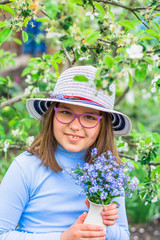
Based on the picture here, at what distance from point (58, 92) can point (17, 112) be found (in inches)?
33.2

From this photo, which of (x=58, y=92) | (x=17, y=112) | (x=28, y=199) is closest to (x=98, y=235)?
(x=28, y=199)

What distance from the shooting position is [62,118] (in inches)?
59.9

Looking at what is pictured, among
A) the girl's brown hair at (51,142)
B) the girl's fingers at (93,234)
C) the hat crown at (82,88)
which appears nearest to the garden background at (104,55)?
the hat crown at (82,88)

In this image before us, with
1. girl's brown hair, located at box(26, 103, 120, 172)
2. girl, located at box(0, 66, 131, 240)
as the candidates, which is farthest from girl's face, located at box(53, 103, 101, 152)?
girl's brown hair, located at box(26, 103, 120, 172)

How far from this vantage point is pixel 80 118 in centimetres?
151

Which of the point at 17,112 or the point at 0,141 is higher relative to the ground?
the point at 17,112

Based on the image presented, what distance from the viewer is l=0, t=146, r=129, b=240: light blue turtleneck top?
1.46 m

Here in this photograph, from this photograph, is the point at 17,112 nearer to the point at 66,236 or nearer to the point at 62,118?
the point at 62,118

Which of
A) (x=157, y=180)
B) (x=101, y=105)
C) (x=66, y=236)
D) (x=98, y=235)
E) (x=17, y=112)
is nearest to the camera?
(x=98, y=235)

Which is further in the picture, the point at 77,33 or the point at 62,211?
the point at 62,211

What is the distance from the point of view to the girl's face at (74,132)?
150cm

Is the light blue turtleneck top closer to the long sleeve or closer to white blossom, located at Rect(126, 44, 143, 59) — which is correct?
the long sleeve

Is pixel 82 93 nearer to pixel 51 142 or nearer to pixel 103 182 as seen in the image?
Answer: pixel 51 142

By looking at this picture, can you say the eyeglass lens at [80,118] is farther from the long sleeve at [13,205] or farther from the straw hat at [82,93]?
the long sleeve at [13,205]
